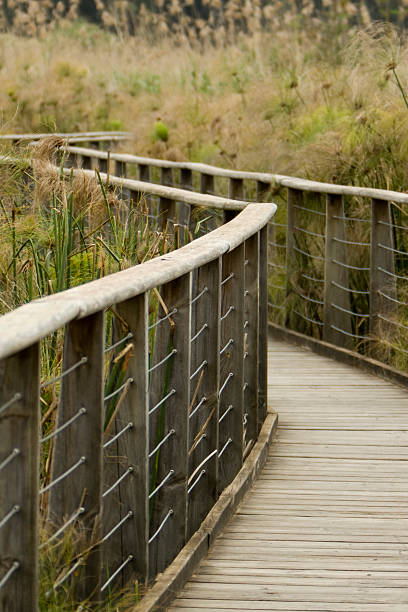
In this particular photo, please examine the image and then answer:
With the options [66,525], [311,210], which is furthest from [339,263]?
[66,525]

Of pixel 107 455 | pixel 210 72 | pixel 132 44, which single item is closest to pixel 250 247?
pixel 107 455

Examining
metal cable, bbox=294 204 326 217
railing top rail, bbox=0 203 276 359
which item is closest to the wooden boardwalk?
railing top rail, bbox=0 203 276 359

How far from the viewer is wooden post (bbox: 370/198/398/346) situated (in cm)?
689

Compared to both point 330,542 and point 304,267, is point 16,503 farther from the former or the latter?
point 304,267

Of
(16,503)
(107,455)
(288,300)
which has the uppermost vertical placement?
(16,503)

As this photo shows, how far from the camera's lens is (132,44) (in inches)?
724

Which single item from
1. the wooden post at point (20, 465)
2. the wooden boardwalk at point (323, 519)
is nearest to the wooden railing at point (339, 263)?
the wooden boardwalk at point (323, 519)

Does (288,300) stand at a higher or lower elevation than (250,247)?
lower

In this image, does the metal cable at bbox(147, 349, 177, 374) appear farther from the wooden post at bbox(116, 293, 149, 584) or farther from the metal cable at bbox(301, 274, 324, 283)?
the metal cable at bbox(301, 274, 324, 283)

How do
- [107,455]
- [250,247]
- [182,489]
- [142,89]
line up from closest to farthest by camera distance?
A: 1. [107,455]
2. [182,489]
3. [250,247]
4. [142,89]

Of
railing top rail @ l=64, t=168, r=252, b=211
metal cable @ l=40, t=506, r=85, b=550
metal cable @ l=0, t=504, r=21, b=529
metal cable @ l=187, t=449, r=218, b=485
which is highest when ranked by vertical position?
railing top rail @ l=64, t=168, r=252, b=211

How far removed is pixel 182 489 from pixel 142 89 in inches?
518

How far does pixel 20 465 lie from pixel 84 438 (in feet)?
1.45

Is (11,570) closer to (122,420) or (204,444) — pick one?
(122,420)
